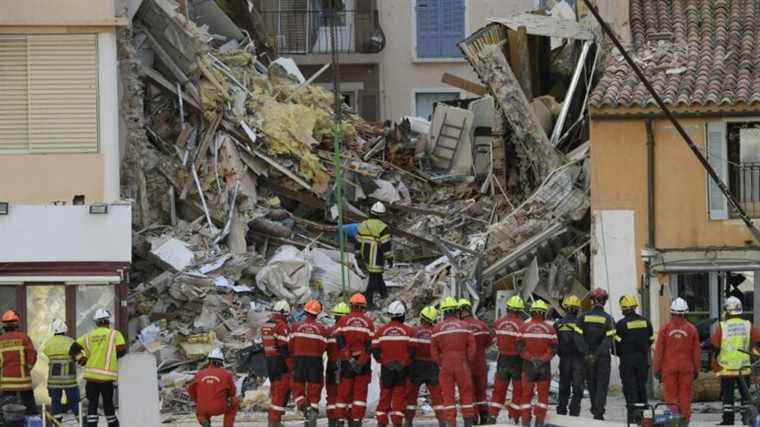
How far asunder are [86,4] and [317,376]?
27.3ft

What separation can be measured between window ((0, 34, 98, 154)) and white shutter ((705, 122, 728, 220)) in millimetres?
9690

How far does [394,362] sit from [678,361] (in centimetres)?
383

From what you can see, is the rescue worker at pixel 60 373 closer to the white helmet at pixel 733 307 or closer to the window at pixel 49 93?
the window at pixel 49 93

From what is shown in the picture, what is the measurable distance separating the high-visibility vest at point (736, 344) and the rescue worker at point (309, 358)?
216 inches

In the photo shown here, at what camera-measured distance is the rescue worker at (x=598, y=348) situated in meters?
32.0

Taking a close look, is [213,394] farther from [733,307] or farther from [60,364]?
[733,307]

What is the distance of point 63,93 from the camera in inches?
1462

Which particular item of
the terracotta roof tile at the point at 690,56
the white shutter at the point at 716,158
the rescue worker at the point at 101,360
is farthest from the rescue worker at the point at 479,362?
the white shutter at the point at 716,158

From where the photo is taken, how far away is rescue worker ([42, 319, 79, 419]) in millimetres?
31766

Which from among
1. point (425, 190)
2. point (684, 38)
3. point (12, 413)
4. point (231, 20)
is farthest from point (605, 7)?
point (12, 413)

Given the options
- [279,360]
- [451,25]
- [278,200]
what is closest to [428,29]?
[451,25]

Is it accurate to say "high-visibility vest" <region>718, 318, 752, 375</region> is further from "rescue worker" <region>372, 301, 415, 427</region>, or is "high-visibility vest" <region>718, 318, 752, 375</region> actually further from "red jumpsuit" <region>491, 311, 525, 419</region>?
"rescue worker" <region>372, 301, 415, 427</region>

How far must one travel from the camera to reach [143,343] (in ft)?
119

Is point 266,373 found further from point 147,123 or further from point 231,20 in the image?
point 231,20
